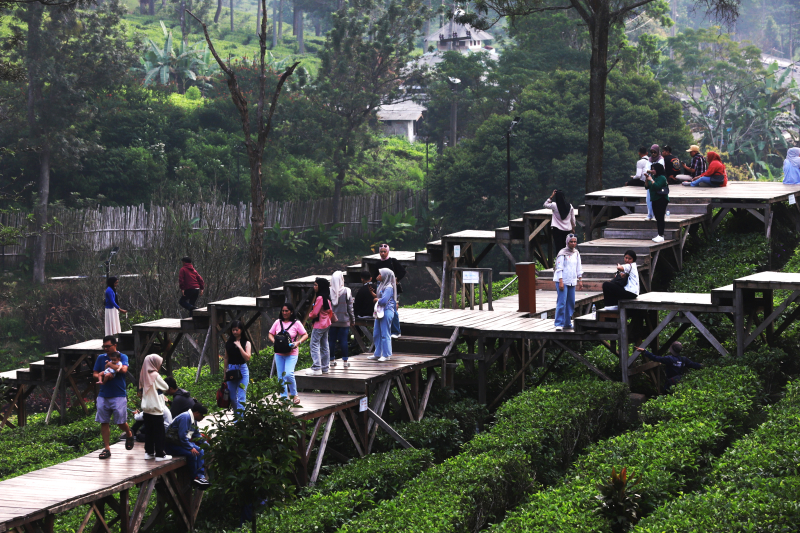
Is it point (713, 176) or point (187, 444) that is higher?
point (713, 176)

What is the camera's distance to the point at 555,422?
47.2ft

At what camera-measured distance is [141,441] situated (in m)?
14.0

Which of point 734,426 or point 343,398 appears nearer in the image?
point 734,426

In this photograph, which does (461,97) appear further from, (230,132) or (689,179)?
(689,179)

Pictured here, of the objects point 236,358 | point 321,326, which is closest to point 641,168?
point 321,326

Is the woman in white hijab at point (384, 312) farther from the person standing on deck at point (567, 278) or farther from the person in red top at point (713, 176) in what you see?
the person in red top at point (713, 176)

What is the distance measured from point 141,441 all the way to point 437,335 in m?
6.46

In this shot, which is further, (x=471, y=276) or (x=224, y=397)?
(x=471, y=276)

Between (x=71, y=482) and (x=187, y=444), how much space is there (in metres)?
1.61

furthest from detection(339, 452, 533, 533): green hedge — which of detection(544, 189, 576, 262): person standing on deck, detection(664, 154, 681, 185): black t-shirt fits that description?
detection(664, 154, 681, 185): black t-shirt

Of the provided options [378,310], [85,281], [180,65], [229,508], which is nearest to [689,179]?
[378,310]

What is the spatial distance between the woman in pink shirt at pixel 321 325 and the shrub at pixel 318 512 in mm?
3207

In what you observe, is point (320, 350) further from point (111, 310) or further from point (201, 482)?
point (111, 310)

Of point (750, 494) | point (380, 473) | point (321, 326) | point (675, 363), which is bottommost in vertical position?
point (380, 473)
